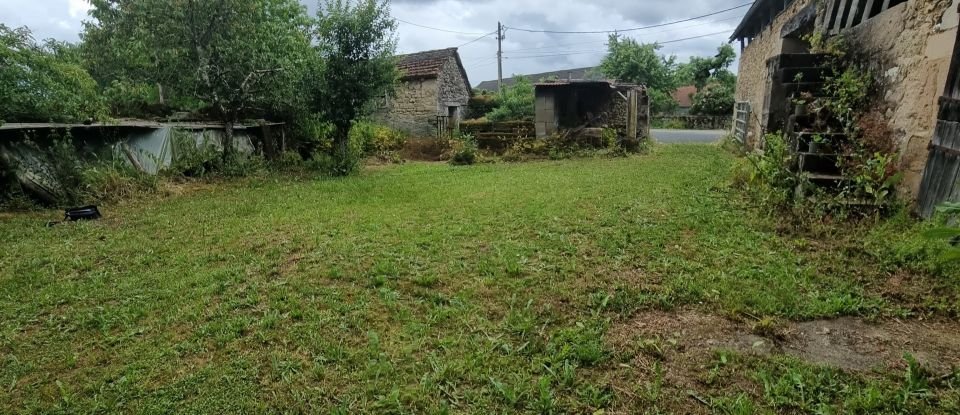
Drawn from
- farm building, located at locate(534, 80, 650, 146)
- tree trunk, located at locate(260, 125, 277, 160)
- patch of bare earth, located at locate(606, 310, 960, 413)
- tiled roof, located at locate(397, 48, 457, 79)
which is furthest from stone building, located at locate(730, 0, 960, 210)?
tiled roof, located at locate(397, 48, 457, 79)

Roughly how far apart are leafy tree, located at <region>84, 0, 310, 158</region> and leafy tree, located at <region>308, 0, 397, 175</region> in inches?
21.8

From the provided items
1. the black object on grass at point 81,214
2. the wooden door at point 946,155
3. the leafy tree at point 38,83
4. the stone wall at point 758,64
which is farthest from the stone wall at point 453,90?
the wooden door at point 946,155

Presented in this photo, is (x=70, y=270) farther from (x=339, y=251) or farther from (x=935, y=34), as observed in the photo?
(x=935, y=34)

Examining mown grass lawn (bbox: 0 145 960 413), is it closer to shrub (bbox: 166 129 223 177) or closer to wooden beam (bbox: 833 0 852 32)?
wooden beam (bbox: 833 0 852 32)

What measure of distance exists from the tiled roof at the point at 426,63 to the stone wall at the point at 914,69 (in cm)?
1400

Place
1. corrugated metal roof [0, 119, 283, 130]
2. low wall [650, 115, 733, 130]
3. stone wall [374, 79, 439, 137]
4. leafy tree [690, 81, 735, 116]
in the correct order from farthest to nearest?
low wall [650, 115, 733, 130]
leafy tree [690, 81, 735, 116]
stone wall [374, 79, 439, 137]
corrugated metal roof [0, 119, 283, 130]

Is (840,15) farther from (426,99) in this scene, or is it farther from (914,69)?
(426,99)

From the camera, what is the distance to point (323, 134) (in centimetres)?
1137

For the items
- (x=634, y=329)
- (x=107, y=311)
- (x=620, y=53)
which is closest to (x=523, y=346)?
(x=634, y=329)

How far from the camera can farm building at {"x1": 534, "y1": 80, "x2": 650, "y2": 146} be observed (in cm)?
1277

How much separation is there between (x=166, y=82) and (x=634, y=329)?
974cm

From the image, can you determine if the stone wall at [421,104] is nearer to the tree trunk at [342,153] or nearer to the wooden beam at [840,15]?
the tree trunk at [342,153]

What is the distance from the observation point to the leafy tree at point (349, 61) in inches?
361

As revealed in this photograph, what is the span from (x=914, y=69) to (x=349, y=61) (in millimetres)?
8699
